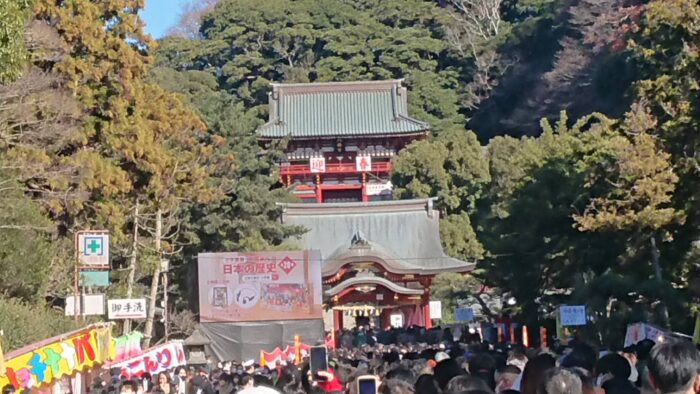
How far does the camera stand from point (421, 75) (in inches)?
2287

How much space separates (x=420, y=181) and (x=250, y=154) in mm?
13838

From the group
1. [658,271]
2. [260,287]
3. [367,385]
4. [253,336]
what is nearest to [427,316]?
[260,287]

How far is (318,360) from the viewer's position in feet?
24.7

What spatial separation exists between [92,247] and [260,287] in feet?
37.3

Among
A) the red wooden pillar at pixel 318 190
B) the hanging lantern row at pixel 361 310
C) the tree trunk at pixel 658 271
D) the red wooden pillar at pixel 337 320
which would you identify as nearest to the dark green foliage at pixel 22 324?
the tree trunk at pixel 658 271

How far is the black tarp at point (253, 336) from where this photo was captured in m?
28.8

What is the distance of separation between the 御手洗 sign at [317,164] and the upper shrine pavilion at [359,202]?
4 centimetres

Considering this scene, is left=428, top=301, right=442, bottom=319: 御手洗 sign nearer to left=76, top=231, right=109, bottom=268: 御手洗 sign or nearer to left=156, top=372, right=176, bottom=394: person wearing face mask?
left=76, top=231, right=109, bottom=268: 御手洗 sign

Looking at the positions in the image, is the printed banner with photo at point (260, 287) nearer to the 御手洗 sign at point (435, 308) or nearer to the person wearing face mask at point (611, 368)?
the 御手洗 sign at point (435, 308)

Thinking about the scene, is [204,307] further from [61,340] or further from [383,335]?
[61,340]

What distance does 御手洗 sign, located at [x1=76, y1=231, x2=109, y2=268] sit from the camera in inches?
749

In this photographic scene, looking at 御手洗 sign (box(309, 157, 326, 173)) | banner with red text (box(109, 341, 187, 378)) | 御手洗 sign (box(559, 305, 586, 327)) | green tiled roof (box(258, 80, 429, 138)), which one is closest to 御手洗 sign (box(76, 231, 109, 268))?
banner with red text (box(109, 341, 187, 378))

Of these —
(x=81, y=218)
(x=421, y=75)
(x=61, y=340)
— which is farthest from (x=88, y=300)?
(x=421, y=75)

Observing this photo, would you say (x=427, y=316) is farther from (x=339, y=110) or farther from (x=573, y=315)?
(x=573, y=315)
